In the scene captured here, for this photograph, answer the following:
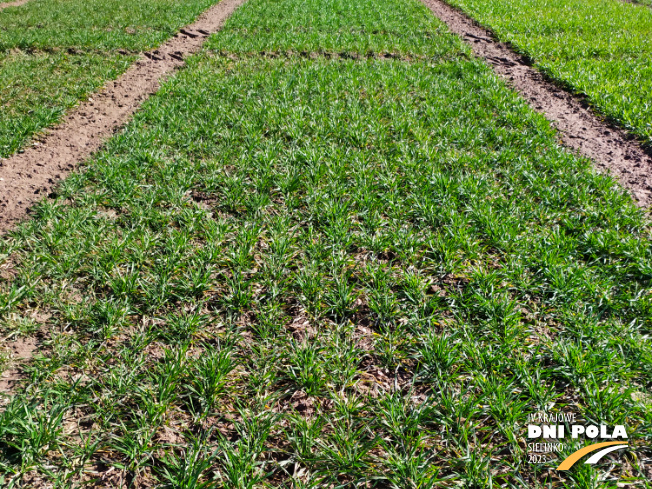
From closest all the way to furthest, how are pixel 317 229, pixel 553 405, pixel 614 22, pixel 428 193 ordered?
pixel 553 405 < pixel 317 229 < pixel 428 193 < pixel 614 22

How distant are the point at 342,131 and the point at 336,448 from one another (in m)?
4.49

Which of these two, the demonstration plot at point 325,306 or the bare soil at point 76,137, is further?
the bare soil at point 76,137

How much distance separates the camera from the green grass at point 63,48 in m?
6.09

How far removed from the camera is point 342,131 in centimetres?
553

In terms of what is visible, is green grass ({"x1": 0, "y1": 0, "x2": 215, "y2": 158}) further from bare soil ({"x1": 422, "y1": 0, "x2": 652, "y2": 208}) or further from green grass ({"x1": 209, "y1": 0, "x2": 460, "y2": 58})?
bare soil ({"x1": 422, "y1": 0, "x2": 652, "y2": 208})

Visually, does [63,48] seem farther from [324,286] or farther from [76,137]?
[324,286]

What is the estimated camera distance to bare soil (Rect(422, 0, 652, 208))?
15.8 feet

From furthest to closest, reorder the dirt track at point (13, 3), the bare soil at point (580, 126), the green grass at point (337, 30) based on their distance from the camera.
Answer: the dirt track at point (13, 3)
the green grass at point (337, 30)
the bare soil at point (580, 126)

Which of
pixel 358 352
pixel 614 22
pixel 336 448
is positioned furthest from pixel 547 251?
pixel 614 22

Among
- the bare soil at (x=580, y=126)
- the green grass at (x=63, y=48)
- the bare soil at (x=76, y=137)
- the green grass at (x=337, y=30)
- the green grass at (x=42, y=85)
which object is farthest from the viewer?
the green grass at (x=337, y=30)

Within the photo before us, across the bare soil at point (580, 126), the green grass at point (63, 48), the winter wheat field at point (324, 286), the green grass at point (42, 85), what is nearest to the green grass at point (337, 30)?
the bare soil at point (580, 126)

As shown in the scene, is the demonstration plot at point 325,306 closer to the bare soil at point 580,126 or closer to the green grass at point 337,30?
the bare soil at point 580,126

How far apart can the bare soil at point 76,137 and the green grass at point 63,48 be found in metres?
0.21

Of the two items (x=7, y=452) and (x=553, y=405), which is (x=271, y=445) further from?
(x=553, y=405)
